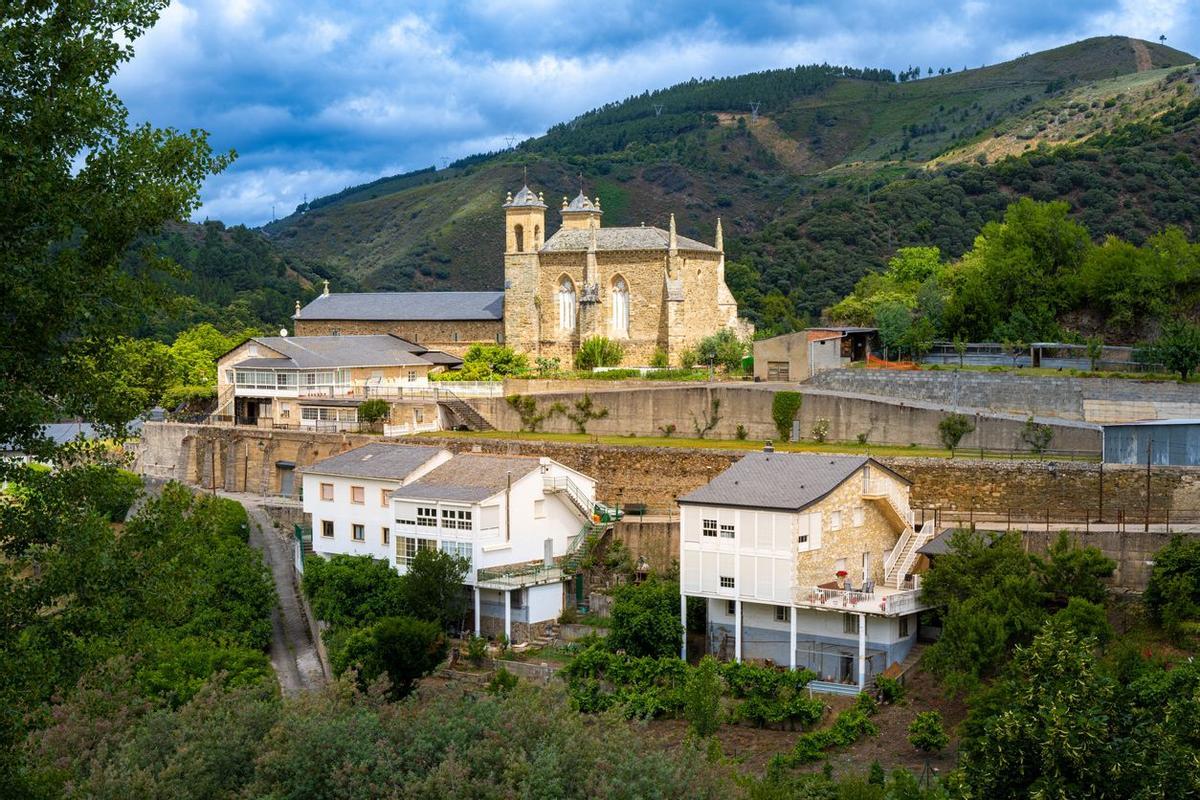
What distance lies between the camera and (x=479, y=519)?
127 ft

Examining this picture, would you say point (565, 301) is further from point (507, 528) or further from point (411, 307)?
point (507, 528)

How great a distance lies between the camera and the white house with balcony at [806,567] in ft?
108

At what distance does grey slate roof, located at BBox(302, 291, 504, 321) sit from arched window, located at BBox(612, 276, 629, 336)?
5767 mm

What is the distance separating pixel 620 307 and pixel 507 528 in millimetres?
26550

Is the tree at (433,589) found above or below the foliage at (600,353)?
below

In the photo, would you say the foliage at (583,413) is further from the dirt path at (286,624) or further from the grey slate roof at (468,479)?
the dirt path at (286,624)

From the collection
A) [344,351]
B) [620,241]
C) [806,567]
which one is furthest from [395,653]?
[620,241]

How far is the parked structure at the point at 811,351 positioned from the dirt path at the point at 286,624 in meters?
19.3

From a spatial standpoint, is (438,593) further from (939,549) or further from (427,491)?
(939,549)

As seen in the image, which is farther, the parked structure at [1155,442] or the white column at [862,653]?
the parked structure at [1155,442]

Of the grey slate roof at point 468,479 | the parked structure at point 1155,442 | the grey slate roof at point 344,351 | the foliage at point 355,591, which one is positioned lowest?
the foliage at point 355,591

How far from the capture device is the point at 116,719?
976 inches

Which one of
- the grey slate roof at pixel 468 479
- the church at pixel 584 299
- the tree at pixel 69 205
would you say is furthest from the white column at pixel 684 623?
the church at pixel 584 299

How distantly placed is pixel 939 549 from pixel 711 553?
5.41 metres
